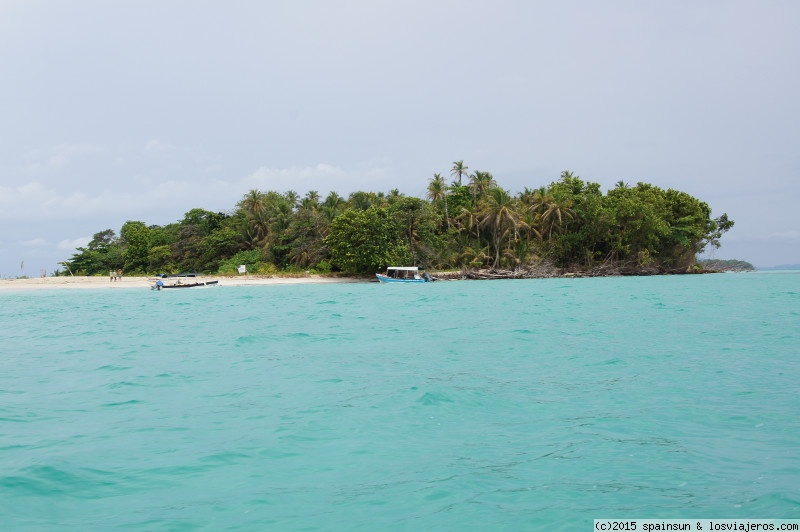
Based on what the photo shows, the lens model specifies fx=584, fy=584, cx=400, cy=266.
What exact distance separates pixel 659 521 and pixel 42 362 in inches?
499

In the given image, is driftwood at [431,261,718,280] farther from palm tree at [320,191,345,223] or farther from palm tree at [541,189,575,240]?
palm tree at [320,191,345,223]

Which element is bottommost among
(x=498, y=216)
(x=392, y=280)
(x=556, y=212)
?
(x=392, y=280)

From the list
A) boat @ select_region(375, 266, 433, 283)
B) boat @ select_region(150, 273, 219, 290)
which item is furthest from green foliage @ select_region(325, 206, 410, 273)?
boat @ select_region(150, 273, 219, 290)

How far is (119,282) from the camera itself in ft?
164

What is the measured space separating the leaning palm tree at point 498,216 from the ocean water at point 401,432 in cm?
4251

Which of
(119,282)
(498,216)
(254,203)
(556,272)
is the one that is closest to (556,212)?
(556,272)

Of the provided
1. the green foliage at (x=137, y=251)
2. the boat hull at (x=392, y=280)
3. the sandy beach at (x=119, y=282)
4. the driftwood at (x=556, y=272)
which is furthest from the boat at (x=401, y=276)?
the green foliage at (x=137, y=251)

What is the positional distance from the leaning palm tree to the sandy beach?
13.8m

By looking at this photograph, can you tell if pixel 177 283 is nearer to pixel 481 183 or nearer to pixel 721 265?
pixel 481 183

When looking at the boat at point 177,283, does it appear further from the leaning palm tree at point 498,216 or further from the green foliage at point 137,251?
the leaning palm tree at point 498,216

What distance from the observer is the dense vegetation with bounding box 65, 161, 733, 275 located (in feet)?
187

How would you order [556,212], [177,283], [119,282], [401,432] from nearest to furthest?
[401,432], [177,283], [119,282], [556,212]

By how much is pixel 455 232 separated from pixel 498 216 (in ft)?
16.5

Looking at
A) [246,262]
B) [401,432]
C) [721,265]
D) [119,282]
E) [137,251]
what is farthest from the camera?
[721,265]
